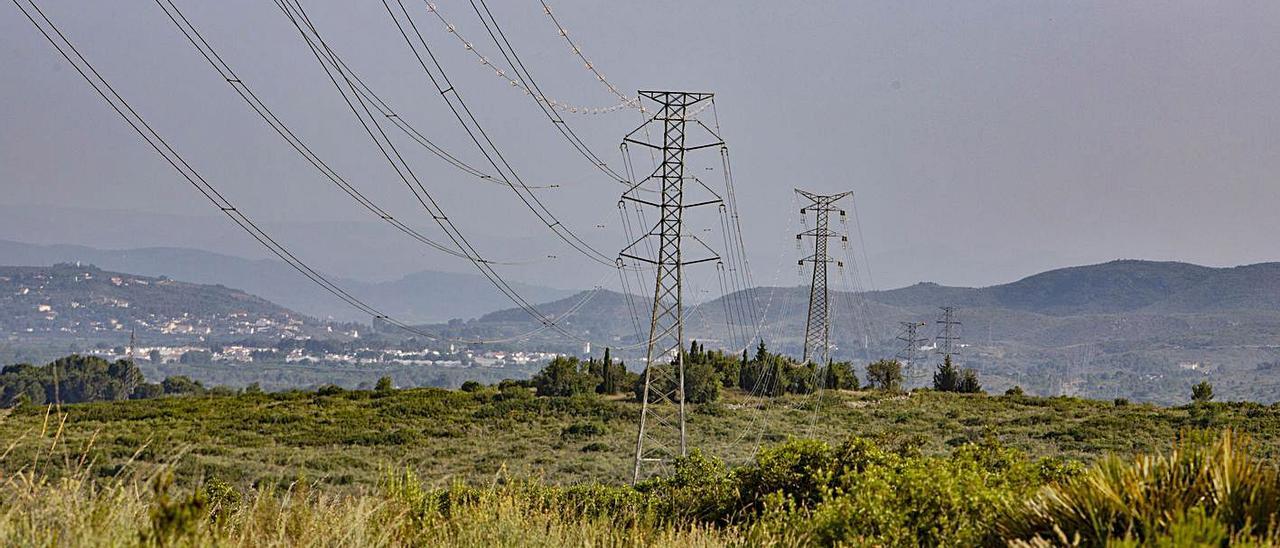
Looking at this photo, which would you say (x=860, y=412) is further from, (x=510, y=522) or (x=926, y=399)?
(x=510, y=522)

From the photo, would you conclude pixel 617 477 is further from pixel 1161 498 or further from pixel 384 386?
pixel 384 386

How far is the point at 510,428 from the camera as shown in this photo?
4541cm

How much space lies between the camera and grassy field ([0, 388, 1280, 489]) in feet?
111

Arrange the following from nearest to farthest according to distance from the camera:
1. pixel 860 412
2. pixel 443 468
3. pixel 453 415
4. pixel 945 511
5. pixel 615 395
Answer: pixel 945 511
pixel 443 468
pixel 453 415
pixel 860 412
pixel 615 395

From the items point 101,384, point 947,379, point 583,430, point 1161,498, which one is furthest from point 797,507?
point 101,384

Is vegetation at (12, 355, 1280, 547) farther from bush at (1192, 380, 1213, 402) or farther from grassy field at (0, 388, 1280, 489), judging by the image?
bush at (1192, 380, 1213, 402)

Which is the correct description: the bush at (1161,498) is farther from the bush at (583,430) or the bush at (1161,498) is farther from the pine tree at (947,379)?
the pine tree at (947,379)

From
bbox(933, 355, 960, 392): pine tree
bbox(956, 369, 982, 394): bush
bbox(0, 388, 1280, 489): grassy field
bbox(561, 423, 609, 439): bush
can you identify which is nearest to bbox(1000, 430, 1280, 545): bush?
bbox(0, 388, 1280, 489): grassy field

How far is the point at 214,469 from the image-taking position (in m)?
30.7

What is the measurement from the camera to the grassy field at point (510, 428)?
33.7 metres

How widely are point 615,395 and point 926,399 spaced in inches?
722

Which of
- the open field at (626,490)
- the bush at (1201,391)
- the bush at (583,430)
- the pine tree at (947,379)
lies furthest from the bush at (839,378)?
the bush at (583,430)

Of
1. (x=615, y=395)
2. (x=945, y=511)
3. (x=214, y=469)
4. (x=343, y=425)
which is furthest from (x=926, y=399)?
(x=945, y=511)

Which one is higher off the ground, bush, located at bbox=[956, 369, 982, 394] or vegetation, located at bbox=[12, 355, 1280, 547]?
bush, located at bbox=[956, 369, 982, 394]
